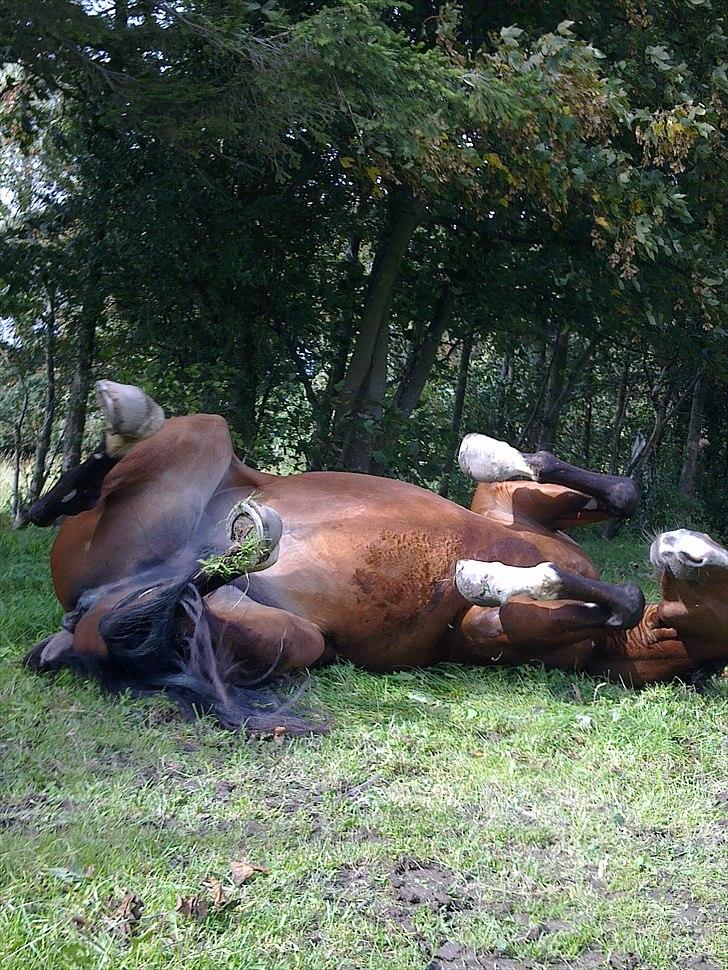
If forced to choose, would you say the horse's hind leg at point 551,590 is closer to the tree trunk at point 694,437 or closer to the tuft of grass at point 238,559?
the tuft of grass at point 238,559

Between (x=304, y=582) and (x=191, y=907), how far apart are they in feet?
5.18

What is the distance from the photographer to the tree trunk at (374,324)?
7.12 meters

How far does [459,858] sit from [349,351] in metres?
5.63

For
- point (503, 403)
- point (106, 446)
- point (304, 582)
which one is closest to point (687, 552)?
point (304, 582)

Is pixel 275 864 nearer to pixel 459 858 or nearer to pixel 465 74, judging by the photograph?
pixel 459 858

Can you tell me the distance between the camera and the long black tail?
3.28m

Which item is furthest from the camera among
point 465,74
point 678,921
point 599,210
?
point 599,210

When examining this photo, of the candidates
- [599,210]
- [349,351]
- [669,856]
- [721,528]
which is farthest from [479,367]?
[669,856]

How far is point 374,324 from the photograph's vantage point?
289 inches

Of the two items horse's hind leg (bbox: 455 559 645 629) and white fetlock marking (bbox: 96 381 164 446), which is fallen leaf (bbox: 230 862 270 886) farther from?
white fetlock marking (bbox: 96 381 164 446)

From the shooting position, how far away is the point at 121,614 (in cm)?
330

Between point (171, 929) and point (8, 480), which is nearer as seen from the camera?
point (171, 929)

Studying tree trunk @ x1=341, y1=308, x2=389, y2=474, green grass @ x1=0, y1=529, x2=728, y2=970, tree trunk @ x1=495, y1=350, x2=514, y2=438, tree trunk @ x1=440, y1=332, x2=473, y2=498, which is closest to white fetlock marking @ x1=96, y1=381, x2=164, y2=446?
green grass @ x1=0, y1=529, x2=728, y2=970

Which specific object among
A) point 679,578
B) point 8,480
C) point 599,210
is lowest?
point 8,480
